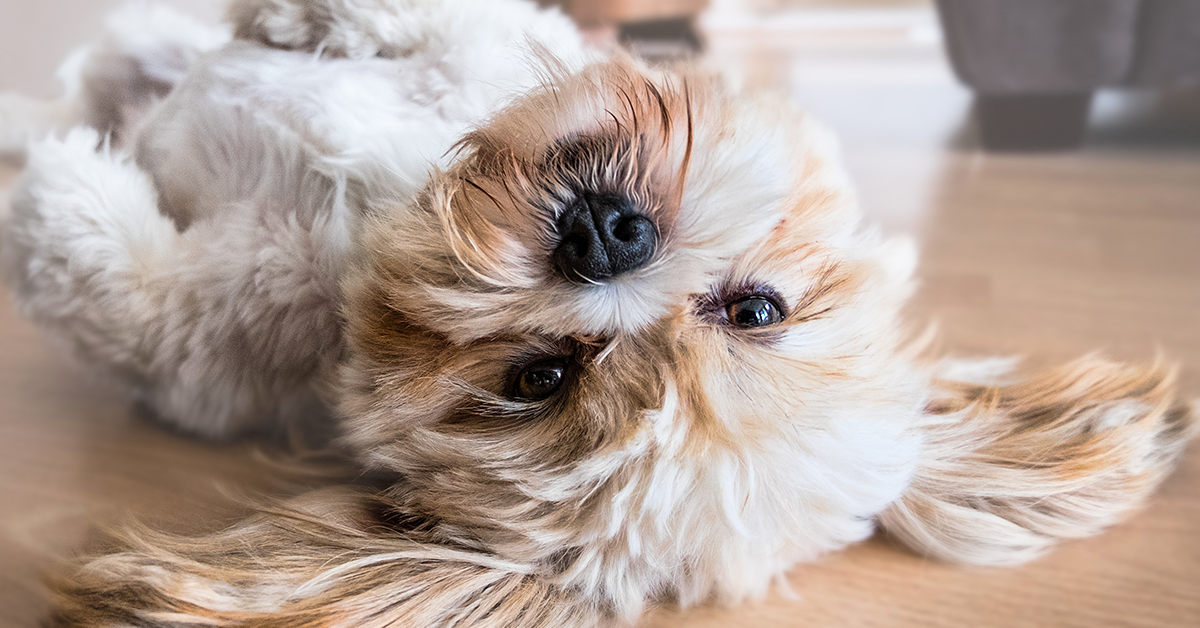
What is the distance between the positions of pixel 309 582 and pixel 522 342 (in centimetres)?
29

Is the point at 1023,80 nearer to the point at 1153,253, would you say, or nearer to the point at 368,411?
the point at 1153,253

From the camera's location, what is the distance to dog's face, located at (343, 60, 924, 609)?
0.75m

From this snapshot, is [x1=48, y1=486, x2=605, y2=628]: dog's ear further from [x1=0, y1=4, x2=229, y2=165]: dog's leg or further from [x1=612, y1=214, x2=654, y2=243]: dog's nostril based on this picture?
[x1=0, y1=4, x2=229, y2=165]: dog's leg

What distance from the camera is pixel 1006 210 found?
1.87 metres

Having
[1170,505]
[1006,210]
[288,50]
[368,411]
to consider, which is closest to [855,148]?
[1006,210]

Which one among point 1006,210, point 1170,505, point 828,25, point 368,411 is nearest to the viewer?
point 368,411

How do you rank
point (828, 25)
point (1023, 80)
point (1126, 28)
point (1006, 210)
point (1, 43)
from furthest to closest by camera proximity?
1. point (828, 25)
2. point (1023, 80)
3. point (1126, 28)
4. point (1006, 210)
5. point (1, 43)

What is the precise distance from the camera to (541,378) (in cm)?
82

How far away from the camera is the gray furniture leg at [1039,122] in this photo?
6.97 ft

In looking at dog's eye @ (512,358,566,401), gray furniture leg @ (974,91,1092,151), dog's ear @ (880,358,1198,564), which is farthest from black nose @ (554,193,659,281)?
gray furniture leg @ (974,91,1092,151)

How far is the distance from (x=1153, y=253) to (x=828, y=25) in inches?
63.5

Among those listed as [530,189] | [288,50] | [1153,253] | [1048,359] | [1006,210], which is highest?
[1006,210]

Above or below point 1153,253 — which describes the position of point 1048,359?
below

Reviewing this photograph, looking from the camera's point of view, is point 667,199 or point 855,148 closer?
point 667,199
